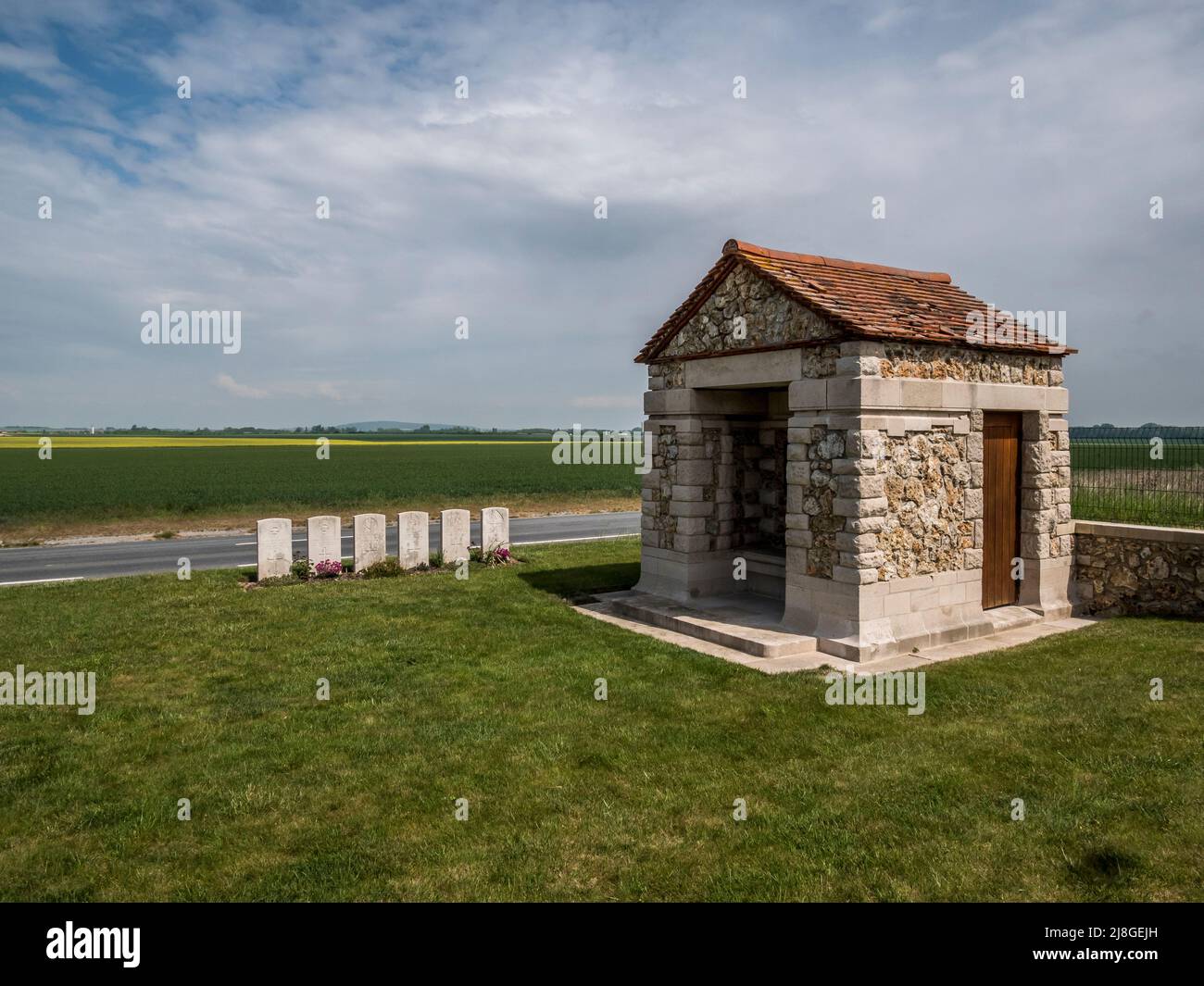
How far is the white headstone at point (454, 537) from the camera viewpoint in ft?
54.9

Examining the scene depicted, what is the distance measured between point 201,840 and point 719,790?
3.72 m

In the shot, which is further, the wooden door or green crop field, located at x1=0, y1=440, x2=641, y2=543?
green crop field, located at x1=0, y1=440, x2=641, y2=543

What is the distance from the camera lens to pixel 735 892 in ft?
15.3

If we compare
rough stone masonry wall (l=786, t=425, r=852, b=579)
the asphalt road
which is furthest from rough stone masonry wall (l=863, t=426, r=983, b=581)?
the asphalt road

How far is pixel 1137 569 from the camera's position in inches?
455

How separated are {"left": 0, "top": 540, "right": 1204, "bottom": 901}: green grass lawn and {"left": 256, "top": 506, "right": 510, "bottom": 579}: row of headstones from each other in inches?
169

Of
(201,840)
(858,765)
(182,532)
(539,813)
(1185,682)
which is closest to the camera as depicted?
(201,840)

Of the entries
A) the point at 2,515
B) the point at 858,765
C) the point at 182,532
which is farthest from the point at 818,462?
the point at 2,515

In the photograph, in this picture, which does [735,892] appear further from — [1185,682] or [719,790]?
[1185,682]

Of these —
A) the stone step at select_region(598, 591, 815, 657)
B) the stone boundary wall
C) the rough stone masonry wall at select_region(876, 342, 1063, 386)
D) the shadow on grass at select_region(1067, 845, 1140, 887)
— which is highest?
the rough stone masonry wall at select_region(876, 342, 1063, 386)

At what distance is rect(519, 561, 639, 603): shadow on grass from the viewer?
13945 mm

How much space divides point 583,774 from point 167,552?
58.0 ft

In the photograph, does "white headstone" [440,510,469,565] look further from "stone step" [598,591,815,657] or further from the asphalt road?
"stone step" [598,591,815,657]

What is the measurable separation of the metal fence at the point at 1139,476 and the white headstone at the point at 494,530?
1106 centimetres
